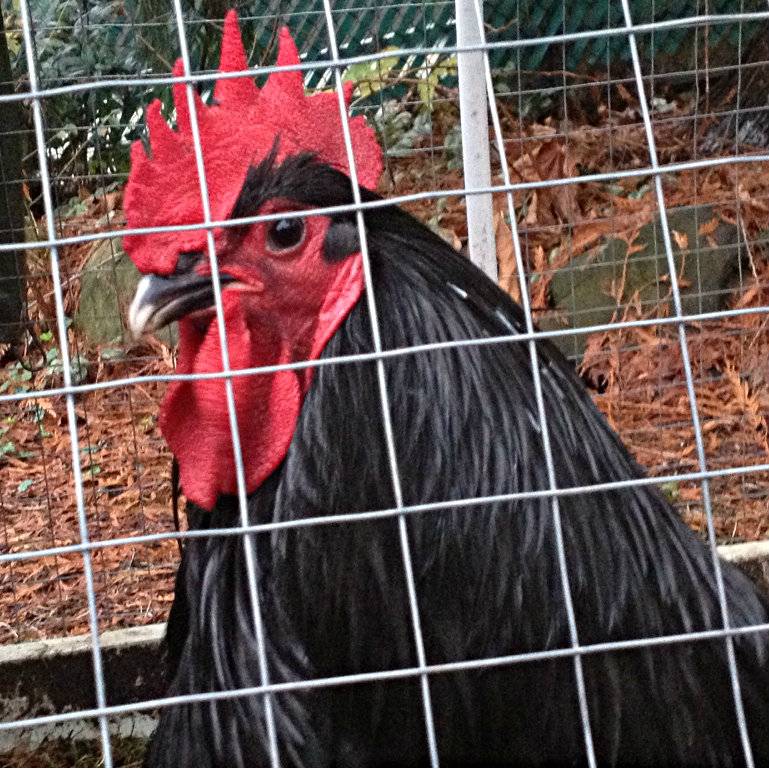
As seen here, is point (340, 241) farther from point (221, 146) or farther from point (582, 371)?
point (582, 371)

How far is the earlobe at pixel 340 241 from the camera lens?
1736mm

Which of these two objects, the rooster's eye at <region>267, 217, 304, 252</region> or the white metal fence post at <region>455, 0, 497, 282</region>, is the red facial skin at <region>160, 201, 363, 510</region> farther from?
the white metal fence post at <region>455, 0, 497, 282</region>

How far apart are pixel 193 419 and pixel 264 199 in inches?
15.8

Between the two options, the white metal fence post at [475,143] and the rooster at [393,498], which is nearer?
the rooster at [393,498]

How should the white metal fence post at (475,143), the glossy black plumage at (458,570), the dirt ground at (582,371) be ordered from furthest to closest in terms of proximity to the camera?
1. the dirt ground at (582,371)
2. the white metal fence post at (475,143)
3. the glossy black plumage at (458,570)

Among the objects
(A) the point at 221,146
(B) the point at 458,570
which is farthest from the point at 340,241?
(B) the point at 458,570

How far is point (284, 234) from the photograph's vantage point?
1.74m

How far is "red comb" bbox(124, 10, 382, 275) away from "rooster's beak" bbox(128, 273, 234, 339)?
0.03m

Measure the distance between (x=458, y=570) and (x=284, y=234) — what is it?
1.99ft

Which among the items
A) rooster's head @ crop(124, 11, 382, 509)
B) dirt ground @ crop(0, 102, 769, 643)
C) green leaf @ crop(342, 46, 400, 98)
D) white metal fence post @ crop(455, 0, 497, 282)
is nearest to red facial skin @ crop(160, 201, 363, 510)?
rooster's head @ crop(124, 11, 382, 509)

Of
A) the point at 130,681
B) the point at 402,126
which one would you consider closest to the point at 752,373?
the point at 402,126

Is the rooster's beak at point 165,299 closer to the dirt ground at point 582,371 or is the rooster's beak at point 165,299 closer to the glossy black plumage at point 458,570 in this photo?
the glossy black plumage at point 458,570

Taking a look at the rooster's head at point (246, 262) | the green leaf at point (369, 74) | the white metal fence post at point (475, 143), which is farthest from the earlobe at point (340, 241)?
the green leaf at point (369, 74)

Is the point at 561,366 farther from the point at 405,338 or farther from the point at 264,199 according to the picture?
the point at 264,199
